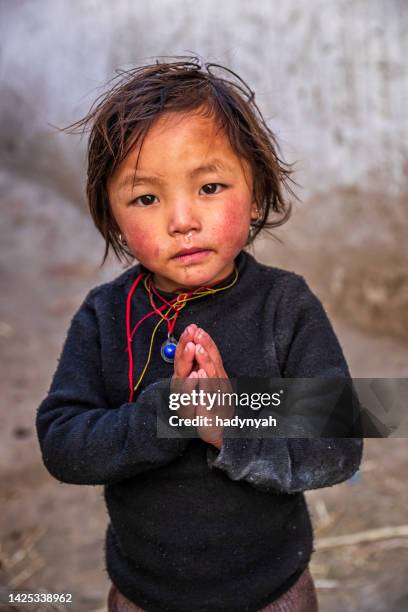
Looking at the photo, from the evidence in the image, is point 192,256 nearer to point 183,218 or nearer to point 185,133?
point 183,218

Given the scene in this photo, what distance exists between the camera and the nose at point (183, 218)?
1.40 metres

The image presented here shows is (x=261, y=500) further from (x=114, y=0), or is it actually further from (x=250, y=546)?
(x=114, y=0)

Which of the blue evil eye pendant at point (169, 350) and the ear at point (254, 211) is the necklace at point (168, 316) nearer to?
the blue evil eye pendant at point (169, 350)

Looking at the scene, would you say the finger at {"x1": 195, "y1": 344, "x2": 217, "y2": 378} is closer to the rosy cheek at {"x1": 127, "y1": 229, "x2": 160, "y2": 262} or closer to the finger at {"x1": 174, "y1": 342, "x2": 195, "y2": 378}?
the finger at {"x1": 174, "y1": 342, "x2": 195, "y2": 378}

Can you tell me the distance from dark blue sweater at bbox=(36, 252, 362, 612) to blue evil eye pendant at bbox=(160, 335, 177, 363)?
0.02 meters

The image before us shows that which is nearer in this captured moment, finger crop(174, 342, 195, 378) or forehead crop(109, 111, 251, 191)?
finger crop(174, 342, 195, 378)

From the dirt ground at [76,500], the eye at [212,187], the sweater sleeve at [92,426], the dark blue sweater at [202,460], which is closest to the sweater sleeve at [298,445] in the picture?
the dark blue sweater at [202,460]

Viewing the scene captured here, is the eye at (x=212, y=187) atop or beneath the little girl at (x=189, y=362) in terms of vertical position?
atop

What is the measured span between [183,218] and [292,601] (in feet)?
2.69

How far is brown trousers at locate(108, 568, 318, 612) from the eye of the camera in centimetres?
156

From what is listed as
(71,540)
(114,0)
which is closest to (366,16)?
(114,0)

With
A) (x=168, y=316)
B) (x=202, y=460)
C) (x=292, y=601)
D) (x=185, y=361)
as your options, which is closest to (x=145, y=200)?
(x=168, y=316)

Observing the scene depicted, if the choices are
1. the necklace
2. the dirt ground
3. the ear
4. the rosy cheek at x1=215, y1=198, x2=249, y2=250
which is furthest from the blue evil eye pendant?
the dirt ground

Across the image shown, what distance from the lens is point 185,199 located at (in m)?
1.42
